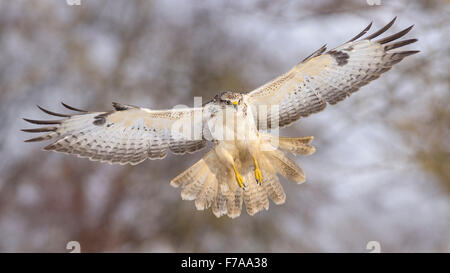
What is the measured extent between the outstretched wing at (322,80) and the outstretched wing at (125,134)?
0.66 meters

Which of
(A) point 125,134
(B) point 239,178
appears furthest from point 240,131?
(A) point 125,134

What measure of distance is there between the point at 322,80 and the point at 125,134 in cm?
184

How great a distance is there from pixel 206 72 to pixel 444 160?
139 inches

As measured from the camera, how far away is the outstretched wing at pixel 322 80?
473 cm

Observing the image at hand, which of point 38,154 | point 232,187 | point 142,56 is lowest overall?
point 232,187

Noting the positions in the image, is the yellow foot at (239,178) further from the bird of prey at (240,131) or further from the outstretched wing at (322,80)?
the outstretched wing at (322,80)

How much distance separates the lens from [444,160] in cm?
727

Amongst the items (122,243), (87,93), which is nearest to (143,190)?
(122,243)

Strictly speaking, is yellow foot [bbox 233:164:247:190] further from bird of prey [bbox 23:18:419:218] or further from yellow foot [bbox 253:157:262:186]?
yellow foot [bbox 253:157:262:186]

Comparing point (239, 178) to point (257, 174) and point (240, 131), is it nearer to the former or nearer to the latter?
point (257, 174)

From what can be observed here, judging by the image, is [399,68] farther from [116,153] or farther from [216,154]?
[116,153]

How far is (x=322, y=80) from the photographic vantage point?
495 centimetres

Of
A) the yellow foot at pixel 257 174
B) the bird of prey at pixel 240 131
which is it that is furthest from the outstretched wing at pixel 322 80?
the yellow foot at pixel 257 174
